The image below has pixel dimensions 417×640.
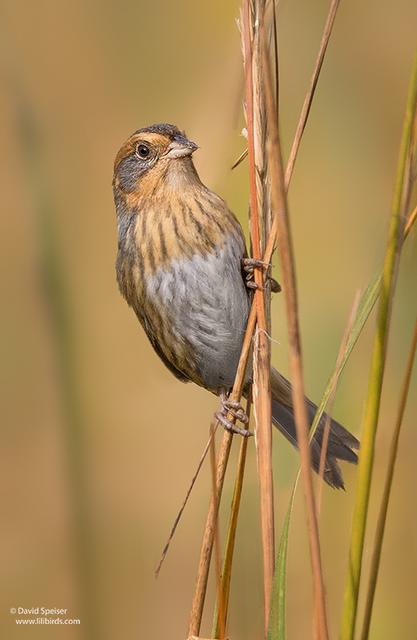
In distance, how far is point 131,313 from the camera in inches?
146

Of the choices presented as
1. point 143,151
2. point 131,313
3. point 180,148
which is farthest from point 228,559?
point 131,313

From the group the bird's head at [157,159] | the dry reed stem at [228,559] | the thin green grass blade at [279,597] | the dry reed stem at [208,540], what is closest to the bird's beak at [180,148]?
the bird's head at [157,159]

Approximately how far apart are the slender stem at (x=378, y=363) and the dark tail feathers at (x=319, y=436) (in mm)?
792

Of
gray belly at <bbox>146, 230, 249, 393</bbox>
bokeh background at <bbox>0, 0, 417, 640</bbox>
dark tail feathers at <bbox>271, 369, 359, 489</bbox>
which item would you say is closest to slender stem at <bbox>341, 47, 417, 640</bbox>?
dark tail feathers at <bbox>271, 369, 359, 489</bbox>

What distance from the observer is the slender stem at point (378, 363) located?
4.58ft

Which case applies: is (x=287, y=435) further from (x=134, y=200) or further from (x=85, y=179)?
(x=85, y=179)

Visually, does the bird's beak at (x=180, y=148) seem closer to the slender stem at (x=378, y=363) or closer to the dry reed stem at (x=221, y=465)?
the dry reed stem at (x=221, y=465)

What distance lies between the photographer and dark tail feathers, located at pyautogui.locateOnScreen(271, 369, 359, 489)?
2365mm

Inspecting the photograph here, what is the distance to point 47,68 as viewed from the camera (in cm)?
384

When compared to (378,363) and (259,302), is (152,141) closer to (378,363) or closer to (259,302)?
(259,302)

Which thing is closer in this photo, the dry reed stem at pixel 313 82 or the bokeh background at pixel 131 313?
the dry reed stem at pixel 313 82

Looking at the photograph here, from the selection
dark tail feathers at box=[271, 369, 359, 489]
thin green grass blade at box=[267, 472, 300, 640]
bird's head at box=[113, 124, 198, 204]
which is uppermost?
bird's head at box=[113, 124, 198, 204]

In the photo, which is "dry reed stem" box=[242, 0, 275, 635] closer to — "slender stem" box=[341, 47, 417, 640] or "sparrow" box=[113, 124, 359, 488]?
"slender stem" box=[341, 47, 417, 640]

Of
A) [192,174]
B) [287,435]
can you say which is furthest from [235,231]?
[287,435]
